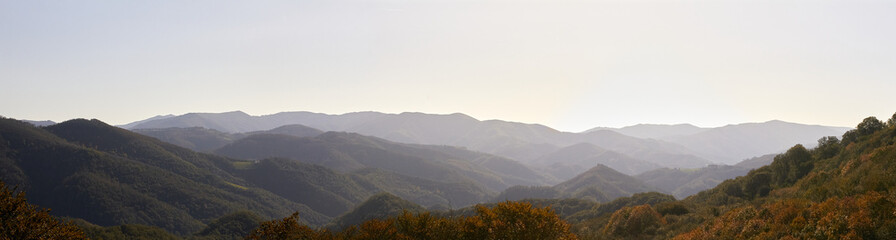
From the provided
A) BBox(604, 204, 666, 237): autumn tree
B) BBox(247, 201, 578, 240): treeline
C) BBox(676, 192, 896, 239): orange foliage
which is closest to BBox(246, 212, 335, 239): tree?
BBox(247, 201, 578, 240): treeline

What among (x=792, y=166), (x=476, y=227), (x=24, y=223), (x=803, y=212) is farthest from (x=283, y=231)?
(x=792, y=166)

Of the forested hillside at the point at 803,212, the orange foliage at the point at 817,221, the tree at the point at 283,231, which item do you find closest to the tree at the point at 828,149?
the forested hillside at the point at 803,212

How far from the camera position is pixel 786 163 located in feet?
147

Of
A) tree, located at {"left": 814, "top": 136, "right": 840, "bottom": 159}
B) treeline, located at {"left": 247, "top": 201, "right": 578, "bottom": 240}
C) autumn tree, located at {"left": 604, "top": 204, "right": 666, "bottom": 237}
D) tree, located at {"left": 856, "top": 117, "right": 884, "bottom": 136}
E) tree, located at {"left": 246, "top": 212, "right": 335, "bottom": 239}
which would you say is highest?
tree, located at {"left": 856, "top": 117, "right": 884, "bottom": 136}

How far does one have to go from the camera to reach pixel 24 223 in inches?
848

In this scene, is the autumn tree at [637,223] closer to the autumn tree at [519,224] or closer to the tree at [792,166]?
the tree at [792,166]

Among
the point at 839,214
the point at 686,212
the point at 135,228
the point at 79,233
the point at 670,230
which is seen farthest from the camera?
the point at 135,228

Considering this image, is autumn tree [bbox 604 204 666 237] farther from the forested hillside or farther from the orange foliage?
the orange foliage

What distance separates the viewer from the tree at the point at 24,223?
21141mm

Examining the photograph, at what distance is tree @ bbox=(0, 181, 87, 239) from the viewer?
2114 cm

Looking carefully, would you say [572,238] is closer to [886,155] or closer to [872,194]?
[872,194]

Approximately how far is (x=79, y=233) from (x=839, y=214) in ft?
126

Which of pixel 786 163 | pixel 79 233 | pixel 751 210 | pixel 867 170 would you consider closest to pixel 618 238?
pixel 751 210

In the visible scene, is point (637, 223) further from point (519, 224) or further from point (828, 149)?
point (828, 149)
